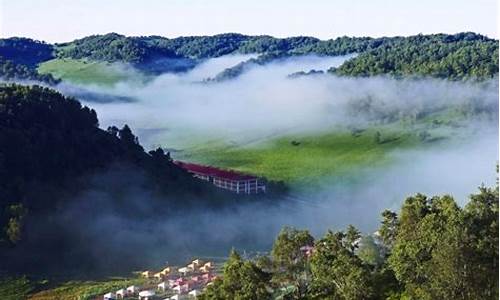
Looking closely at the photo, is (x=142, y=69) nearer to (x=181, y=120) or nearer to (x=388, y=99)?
(x=181, y=120)

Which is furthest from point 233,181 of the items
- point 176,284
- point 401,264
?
point 401,264

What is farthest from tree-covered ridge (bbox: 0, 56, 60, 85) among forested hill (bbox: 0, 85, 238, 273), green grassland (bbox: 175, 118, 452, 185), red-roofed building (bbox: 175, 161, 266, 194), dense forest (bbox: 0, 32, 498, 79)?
forested hill (bbox: 0, 85, 238, 273)

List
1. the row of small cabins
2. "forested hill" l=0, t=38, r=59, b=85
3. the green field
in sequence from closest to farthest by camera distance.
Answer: the row of small cabins, the green field, "forested hill" l=0, t=38, r=59, b=85

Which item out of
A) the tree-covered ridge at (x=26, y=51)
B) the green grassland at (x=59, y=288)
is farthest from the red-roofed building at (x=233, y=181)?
the tree-covered ridge at (x=26, y=51)

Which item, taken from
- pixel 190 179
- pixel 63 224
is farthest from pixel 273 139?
pixel 63 224

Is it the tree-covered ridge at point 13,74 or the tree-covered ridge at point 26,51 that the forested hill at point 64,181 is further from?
the tree-covered ridge at point 26,51

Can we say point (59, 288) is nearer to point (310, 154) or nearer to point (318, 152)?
point (310, 154)

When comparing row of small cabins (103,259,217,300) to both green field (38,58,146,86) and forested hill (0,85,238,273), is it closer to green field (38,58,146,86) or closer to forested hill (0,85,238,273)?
forested hill (0,85,238,273)
